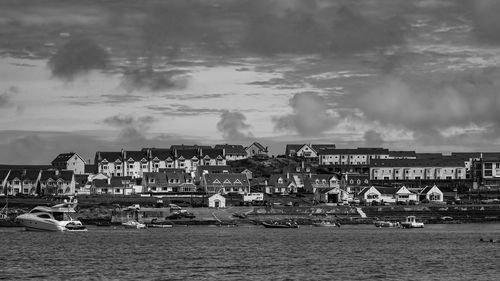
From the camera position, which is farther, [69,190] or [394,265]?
[69,190]

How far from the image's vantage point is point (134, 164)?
195 metres

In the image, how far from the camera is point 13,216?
406 ft

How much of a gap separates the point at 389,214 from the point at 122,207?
38.9 metres

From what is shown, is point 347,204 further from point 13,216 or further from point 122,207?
point 13,216

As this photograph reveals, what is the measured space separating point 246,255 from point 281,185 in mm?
99126

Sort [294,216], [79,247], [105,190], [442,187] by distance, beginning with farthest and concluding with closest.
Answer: [442,187] → [105,190] → [294,216] → [79,247]

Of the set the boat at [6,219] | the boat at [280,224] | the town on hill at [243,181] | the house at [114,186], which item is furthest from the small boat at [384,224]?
the house at [114,186]

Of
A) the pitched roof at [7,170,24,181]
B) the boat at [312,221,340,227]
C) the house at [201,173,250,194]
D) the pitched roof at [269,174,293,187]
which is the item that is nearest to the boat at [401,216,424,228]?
the boat at [312,221,340,227]

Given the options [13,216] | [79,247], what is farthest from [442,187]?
[79,247]

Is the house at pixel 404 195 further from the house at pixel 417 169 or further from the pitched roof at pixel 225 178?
the house at pixel 417 169

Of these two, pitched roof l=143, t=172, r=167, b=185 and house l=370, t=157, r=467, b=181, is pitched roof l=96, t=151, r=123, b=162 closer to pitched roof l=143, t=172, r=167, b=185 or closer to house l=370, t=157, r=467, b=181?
pitched roof l=143, t=172, r=167, b=185

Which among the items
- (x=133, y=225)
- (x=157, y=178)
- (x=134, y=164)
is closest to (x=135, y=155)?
(x=134, y=164)

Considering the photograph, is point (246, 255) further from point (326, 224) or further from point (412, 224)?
point (412, 224)

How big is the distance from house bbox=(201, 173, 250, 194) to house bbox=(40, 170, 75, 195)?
23.7 meters
